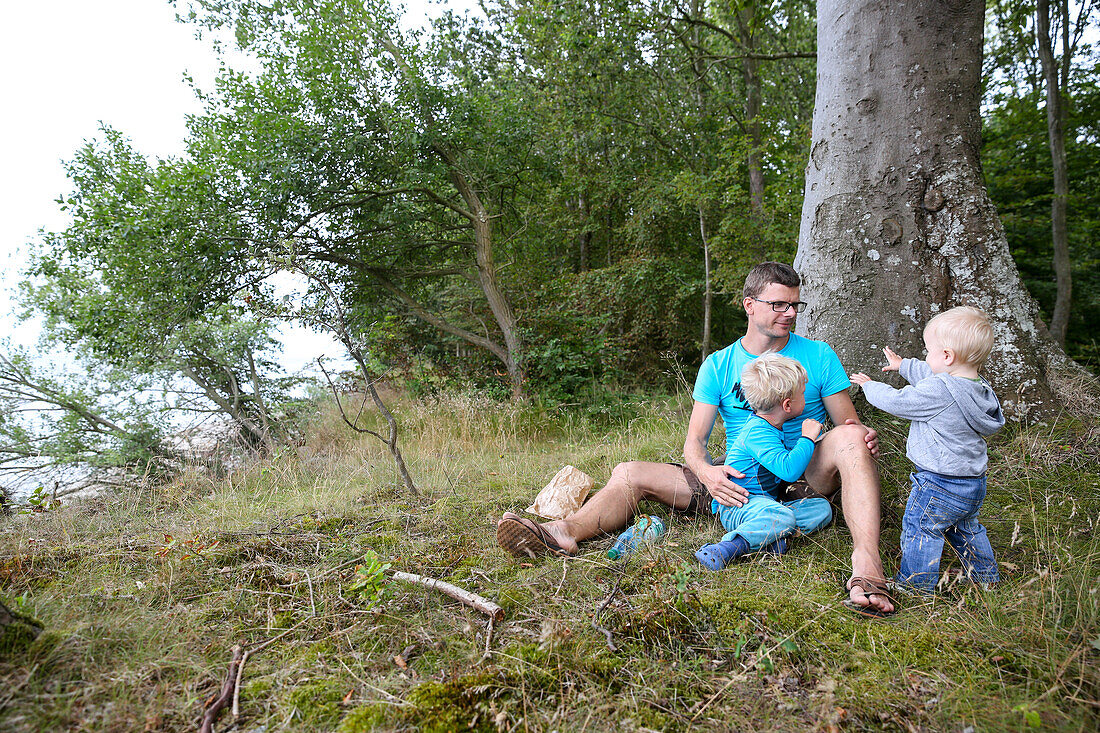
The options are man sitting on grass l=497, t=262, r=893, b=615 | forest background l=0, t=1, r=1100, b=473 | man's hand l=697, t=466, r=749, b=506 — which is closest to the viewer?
man sitting on grass l=497, t=262, r=893, b=615

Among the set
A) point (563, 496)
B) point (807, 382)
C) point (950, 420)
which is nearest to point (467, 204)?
point (563, 496)

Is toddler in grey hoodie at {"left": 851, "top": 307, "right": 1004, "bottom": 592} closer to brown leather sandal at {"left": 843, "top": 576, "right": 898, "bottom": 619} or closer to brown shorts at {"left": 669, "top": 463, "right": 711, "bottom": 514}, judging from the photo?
brown leather sandal at {"left": 843, "top": 576, "right": 898, "bottom": 619}

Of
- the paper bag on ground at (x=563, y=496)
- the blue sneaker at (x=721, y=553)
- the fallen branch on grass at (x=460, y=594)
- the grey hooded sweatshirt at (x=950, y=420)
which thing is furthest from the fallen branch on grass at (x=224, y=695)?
the grey hooded sweatshirt at (x=950, y=420)

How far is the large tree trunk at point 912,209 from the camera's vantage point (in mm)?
3213

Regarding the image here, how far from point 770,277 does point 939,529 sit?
133 cm

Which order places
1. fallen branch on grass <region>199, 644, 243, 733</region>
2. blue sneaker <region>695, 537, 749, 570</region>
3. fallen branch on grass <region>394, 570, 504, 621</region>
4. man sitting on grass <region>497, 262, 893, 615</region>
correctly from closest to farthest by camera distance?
fallen branch on grass <region>199, 644, 243, 733</region>, fallen branch on grass <region>394, 570, 504, 621</region>, blue sneaker <region>695, 537, 749, 570</region>, man sitting on grass <region>497, 262, 893, 615</region>

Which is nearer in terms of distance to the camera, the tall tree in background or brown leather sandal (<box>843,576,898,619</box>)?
brown leather sandal (<box>843,576,898,619</box>)

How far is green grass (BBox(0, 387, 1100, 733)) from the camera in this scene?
1505 millimetres

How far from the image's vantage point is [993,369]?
321 centimetres

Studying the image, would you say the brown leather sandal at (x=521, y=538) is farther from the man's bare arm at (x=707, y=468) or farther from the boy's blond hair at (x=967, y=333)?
the boy's blond hair at (x=967, y=333)

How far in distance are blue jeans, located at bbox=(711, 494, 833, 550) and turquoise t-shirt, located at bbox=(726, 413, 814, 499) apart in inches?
2.9

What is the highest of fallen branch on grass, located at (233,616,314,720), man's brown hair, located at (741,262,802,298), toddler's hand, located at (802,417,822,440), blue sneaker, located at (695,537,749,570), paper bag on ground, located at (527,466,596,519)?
man's brown hair, located at (741,262,802,298)

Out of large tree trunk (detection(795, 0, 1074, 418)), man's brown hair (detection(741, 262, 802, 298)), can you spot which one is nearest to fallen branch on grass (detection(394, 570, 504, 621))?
man's brown hair (detection(741, 262, 802, 298))

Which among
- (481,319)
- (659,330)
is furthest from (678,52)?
(481,319)
